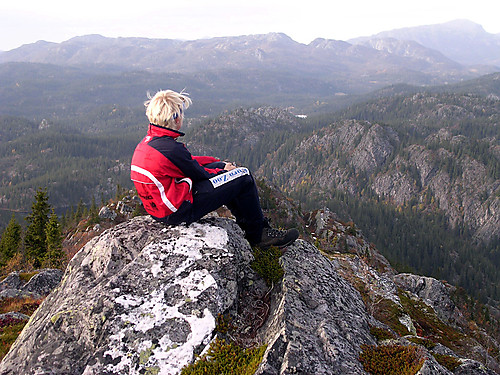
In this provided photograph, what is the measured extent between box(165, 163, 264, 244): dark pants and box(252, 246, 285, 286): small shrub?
0.68 metres

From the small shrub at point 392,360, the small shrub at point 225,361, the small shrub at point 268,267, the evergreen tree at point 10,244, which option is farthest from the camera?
the evergreen tree at point 10,244

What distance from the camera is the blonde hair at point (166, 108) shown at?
7.97 meters

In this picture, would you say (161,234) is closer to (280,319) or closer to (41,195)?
(280,319)

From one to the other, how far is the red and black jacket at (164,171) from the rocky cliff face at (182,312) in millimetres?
1143

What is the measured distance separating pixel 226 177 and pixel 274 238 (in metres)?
2.85

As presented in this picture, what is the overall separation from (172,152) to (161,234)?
2529 millimetres

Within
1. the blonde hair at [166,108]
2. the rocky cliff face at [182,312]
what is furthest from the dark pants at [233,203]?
the blonde hair at [166,108]

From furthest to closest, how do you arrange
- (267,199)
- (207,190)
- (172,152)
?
(267,199)
(207,190)
(172,152)

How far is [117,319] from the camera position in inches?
268

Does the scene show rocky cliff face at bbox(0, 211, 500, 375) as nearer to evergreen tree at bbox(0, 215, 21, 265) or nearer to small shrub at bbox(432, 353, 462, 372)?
small shrub at bbox(432, 353, 462, 372)

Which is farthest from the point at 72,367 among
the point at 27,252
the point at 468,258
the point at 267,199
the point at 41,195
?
the point at 468,258

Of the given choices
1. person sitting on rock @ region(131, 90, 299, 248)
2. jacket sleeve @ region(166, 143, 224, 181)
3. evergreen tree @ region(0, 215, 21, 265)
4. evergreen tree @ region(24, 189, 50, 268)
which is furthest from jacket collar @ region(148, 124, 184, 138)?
evergreen tree @ region(0, 215, 21, 265)

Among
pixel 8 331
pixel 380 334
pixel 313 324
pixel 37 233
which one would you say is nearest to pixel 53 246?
pixel 37 233

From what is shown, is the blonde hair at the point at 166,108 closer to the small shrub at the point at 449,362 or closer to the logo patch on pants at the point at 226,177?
the logo patch on pants at the point at 226,177
